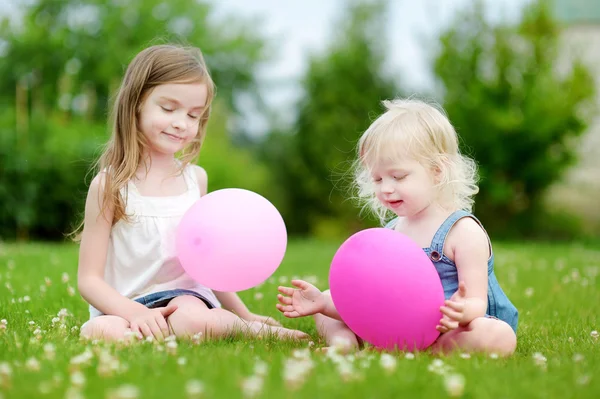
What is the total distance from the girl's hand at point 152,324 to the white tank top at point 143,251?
0.30 m

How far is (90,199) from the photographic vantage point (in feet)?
12.7

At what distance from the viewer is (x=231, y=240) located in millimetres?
3479

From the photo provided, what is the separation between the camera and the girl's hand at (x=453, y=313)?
3080 millimetres

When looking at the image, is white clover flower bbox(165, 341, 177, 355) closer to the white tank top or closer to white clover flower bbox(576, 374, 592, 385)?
the white tank top

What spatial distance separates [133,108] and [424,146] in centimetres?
169

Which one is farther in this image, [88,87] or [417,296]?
[88,87]

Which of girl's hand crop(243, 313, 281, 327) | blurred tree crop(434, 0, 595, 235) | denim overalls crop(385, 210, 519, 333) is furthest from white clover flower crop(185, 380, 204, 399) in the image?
blurred tree crop(434, 0, 595, 235)

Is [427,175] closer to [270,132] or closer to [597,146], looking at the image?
[597,146]

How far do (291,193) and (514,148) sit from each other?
6.09 metres

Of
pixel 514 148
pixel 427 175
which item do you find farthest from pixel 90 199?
pixel 514 148

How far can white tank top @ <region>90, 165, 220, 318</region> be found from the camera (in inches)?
155

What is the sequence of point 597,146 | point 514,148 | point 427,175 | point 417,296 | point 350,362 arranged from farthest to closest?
point 597,146 → point 514,148 → point 427,175 → point 417,296 → point 350,362

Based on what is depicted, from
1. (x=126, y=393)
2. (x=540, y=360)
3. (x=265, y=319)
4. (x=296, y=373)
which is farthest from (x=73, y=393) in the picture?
(x=265, y=319)

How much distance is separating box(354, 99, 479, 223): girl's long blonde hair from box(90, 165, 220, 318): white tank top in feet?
3.98
